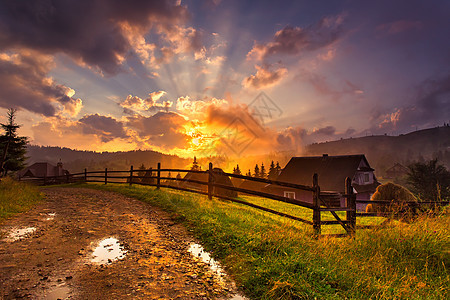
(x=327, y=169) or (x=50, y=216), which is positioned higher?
(x=327, y=169)

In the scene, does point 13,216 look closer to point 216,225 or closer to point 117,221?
point 117,221

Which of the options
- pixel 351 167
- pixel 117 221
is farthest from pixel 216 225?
pixel 351 167

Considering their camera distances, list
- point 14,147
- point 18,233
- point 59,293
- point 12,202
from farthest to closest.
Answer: point 14,147
point 12,202
point 18,233
point 59,293

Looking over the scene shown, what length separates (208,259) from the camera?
4.34m

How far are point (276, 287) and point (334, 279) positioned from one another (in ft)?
3.73

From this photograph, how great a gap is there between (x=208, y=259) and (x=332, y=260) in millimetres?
2427

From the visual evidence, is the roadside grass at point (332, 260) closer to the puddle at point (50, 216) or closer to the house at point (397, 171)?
the puddle at point (50, 216)

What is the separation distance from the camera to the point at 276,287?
3.01m

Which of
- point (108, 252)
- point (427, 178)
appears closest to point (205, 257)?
point (108, 252)

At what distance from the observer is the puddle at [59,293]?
302 cm

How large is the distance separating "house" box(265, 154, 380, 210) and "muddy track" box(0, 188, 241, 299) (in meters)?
28.1

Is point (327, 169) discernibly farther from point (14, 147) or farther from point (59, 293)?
point (14, 147)

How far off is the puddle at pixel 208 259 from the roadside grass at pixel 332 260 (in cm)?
14

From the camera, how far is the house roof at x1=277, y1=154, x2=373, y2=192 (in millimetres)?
30875
